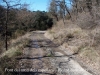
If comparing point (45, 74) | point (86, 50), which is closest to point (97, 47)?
point (86, 50)

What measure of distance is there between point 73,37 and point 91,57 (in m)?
9.65

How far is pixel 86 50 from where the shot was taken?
13.9 metres

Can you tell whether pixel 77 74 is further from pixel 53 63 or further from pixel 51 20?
pixel 51 20

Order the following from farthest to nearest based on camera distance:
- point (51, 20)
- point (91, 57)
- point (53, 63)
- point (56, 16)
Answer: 1. point (51, 20)
2. point (56, 16)
3. point (91, 57)
4. point (53, 63)

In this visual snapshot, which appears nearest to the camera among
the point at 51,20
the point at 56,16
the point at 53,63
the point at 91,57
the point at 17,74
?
the point at 17,74

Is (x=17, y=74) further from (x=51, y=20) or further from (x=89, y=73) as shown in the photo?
(x=51, y=20)

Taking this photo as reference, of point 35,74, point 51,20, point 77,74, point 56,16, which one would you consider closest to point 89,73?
point 77,74

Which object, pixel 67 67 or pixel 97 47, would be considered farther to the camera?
pixel 97 47

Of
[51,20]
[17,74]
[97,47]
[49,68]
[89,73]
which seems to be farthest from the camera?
[51,20]

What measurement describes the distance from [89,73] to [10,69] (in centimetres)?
375

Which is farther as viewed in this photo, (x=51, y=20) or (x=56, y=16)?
(x=51, y=20)

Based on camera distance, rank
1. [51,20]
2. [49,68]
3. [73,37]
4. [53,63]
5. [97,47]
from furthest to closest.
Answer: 1. [51,20]
2. [73,37]
3. [97,47]
4. [53,63]
5. [49,68]

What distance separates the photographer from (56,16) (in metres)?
60.5

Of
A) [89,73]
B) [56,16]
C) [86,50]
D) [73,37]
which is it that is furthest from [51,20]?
[89,73]
